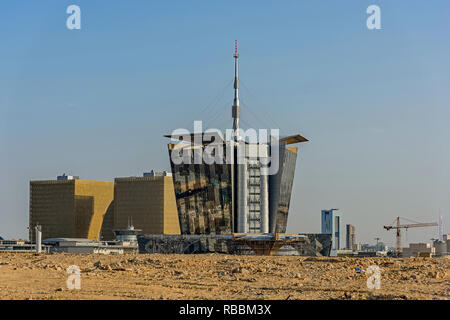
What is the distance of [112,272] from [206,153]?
102778mm

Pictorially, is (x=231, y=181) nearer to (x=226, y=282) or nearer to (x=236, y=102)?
(x=236, y=102)

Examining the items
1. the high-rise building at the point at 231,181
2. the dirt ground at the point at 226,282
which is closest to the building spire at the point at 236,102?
the high-rise building at the point at 231,181

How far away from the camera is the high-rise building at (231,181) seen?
15312 centimetres

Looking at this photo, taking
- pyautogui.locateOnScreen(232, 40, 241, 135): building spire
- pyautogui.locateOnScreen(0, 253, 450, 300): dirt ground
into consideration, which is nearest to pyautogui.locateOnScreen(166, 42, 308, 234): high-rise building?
pyautogui.locateOnScreen(232, 40, 241, 135): building spire

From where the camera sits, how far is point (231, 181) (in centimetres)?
15288

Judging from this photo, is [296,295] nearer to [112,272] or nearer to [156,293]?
[156,293]

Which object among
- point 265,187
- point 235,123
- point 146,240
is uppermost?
point 235,123

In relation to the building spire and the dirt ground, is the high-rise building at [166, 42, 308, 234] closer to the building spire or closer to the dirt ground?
the building spire

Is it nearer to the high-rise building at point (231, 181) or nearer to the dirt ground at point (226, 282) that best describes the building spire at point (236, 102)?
the high-rise building at point (231, 181)

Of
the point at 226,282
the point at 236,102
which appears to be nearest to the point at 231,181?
the point at 236,102

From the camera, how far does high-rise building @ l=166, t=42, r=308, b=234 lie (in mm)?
153125
